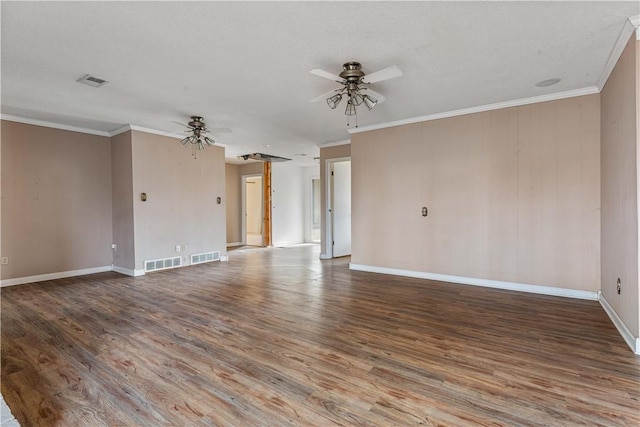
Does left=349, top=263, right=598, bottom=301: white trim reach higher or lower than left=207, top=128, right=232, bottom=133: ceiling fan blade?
lower

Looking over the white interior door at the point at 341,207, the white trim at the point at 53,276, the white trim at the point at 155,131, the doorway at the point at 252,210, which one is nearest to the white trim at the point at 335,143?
the white interior door at the point at 341,207

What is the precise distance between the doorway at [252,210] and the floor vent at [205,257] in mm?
2952

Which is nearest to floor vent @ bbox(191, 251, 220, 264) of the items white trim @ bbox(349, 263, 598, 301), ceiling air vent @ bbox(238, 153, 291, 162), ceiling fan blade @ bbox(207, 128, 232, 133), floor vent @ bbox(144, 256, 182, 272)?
floor vent @ bbox(144, 256, 182, 272)

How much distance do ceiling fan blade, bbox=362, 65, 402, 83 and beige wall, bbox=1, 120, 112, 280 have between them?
5319mm

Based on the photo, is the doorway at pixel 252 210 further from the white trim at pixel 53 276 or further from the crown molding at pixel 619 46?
the crown molding at pixel 619 46

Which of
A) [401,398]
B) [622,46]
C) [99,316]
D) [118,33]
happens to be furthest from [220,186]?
[622,46]

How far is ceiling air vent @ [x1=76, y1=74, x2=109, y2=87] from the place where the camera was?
3.47 metres

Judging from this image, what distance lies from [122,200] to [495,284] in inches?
248

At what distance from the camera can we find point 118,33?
8.46 ft

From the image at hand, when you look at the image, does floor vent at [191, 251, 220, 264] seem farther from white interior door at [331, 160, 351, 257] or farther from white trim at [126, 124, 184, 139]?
white interior door at [331, 160, 351, 257]

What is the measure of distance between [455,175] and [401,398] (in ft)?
12.3

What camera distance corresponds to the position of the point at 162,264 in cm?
604

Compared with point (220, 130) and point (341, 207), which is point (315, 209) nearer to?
point (341, 207)

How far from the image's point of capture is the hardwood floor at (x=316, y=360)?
1826 mm
